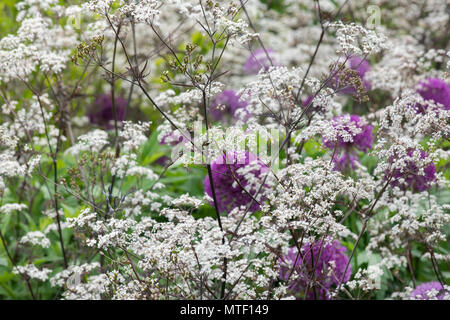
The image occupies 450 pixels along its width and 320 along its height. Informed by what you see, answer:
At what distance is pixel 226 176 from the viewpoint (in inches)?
138

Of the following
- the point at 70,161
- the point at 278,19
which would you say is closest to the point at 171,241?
the point at 70,161

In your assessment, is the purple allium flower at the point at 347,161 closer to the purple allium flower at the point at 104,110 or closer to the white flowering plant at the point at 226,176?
the white flowering plant at the point at 226,176

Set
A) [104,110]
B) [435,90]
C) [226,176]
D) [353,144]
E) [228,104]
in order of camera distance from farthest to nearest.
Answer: [104,110]
[228,104]
[435,90]
[353,144]
[226,176]

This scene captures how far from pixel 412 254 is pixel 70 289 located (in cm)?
227

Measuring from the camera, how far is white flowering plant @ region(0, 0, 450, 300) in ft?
8.48

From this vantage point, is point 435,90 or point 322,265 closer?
point 322,265

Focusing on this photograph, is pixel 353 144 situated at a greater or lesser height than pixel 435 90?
lesser

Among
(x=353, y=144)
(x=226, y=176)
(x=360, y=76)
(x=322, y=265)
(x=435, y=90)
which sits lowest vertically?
(x=322, y=265)

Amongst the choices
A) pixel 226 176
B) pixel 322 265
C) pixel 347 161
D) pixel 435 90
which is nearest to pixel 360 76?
pixel 435 90

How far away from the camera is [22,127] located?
12.7 ft

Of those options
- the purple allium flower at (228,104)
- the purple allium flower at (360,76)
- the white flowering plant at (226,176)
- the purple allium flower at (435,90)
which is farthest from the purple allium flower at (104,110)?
the purple allium flower at (435,90)

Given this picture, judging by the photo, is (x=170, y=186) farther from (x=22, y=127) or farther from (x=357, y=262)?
(x=357, y=262)

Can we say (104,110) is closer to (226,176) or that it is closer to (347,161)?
(226,176)
